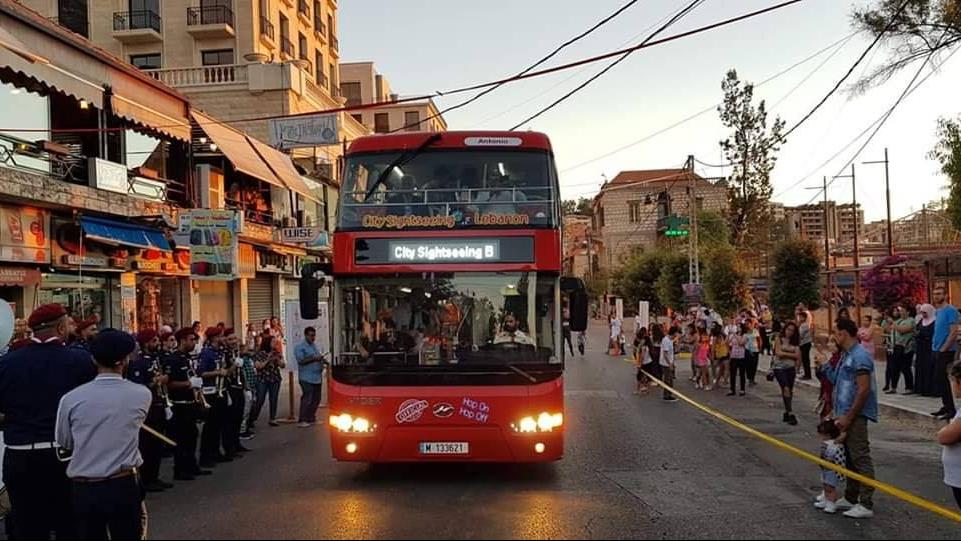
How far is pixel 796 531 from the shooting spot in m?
6.80

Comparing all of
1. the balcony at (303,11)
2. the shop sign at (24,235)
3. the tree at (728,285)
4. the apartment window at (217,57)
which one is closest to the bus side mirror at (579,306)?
the shop sign at (24,235)

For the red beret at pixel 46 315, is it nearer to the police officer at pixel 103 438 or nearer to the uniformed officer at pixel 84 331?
the police officer at pixel 103 438

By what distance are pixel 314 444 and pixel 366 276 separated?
3.98 metres

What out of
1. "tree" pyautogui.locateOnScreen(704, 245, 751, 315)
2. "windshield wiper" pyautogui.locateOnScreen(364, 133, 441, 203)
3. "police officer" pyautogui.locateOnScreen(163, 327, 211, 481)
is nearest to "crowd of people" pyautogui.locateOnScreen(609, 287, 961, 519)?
"windshield wiper" pyautogui.locateOnScreen(364, 133, 441, 203)

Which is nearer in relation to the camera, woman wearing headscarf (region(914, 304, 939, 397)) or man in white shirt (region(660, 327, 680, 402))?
woman wearing headscarf (region(914, 304, 939, 397))

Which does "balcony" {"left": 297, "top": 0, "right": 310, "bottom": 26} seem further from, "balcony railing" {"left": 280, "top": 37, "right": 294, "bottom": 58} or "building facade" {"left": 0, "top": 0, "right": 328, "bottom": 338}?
"building facade" {"left": 0, "top": 0, "right": 328, "bottom": 338}

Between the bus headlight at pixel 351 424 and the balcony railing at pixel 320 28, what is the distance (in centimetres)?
3927

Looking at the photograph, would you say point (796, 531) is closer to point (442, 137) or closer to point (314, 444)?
point (442, 137)

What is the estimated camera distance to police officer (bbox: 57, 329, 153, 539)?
4906mm

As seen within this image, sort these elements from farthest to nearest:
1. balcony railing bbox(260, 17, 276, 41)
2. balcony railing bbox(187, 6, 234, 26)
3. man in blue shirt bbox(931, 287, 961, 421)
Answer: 1. balcony railing bbox(260, 17, 276, 41)
2. balcony railing bbox(187, 6, 234, 26)
3. man in blue shirt bbox(931, 287, 961, 421)

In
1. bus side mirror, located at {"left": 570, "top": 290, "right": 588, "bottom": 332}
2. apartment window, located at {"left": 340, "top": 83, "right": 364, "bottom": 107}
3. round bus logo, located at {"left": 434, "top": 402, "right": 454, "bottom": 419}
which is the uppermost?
apartment window, located at {"left": 340, "top": 83, "right": 364, "bottom": 107}

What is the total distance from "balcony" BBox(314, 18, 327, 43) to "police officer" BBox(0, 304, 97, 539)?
41442 mm

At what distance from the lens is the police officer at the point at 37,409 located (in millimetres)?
5656

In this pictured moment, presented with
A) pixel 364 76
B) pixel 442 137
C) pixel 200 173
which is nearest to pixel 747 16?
pixel 442 137
